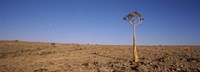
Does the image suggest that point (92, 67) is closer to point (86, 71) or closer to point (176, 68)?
point (86, 71)

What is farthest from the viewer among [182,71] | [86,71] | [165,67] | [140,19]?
[140,19]

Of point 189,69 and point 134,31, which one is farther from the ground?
point 134,31

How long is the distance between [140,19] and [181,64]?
6.52m

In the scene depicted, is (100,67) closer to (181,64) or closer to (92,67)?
(92,67)

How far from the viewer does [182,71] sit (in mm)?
18109

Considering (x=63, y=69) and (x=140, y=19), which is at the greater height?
(x=140, y=19)

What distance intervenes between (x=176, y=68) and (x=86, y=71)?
24.8ft

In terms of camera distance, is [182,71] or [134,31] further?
[134,31]

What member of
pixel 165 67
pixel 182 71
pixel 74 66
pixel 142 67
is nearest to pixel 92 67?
pixel 74 66

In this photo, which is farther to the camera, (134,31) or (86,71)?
(134,31)

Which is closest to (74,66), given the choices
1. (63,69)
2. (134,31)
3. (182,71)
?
(63,69)

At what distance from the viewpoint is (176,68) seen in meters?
19.0

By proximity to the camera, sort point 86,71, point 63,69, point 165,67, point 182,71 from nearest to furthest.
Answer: point 182,71
point 165,67
point 86,71
point 63,69

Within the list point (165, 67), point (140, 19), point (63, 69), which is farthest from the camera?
point (140, 19)
